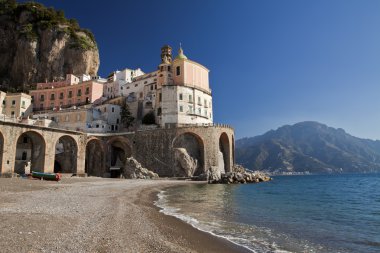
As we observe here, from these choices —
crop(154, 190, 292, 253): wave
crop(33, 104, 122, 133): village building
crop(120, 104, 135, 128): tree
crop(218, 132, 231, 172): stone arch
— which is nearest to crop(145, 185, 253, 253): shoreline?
crop(154, 190, 292, 253): wave

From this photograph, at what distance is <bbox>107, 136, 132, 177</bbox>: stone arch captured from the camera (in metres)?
52.5

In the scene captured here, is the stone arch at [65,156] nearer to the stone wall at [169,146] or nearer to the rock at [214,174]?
the stone wall at [169,146]

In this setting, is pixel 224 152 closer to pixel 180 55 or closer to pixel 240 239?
pixel 180 55

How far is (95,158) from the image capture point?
53.3m

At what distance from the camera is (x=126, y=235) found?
922cm

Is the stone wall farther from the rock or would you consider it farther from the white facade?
the white facade

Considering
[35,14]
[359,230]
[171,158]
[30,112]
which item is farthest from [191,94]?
[35,14]

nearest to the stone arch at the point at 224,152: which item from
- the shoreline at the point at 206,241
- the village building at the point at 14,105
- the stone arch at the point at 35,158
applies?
the stone arch at the point at 35,158

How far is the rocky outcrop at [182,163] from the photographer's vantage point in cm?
4838

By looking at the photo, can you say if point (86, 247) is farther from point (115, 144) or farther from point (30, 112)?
point (30, 112)

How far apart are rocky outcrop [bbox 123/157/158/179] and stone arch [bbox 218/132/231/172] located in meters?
13.6

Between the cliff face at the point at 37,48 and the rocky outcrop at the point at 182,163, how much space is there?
45.1 metres

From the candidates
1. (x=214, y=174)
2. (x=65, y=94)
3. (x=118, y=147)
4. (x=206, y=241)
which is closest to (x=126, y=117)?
(x=118, y=147)

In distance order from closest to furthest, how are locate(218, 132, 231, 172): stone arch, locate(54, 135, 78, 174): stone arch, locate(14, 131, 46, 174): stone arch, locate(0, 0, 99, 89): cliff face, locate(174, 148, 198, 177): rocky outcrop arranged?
1. locate(14, 131, 46, 174): stone arch
2. locate(174, 148, 198, 177): rocky outcrop
3. locate(54, 135, 78, 174): stone arch
4. locate(218, 132, 231, 172): stone arch
5. locate(0, 0, 99, 89): cliff face
